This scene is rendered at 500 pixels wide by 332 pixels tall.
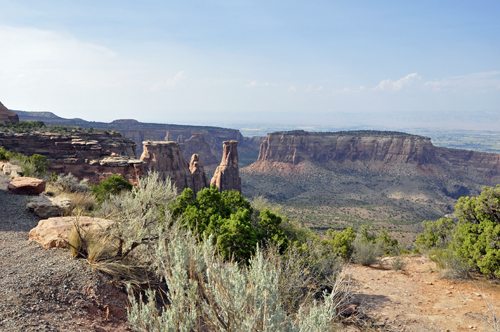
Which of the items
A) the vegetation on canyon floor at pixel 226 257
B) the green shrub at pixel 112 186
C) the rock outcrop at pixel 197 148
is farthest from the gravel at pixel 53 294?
the rock outcrop at pixel 197 148

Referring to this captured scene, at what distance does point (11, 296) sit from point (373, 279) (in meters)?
15.7

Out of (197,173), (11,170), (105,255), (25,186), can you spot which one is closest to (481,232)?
(105,255)

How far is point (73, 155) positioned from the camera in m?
36.8

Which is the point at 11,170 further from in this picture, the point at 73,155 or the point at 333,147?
the point at 333,147

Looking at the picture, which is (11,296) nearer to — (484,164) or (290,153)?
(290,153)

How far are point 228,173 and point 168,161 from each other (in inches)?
579

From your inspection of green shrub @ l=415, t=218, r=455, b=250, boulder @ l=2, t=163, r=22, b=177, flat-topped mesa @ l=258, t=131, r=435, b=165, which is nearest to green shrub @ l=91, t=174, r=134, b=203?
boulder @ l=2, t=163, r=22, b=177

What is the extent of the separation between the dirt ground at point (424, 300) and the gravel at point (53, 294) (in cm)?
722

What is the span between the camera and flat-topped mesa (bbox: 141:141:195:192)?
165 ft

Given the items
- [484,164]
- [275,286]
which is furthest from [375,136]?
[275,286]

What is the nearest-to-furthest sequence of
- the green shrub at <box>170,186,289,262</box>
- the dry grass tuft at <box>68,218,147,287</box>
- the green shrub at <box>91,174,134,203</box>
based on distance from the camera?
the dry grass tuft at <box>68,218,147,287</box>, the green shrub at <box>170,186,289,262</box>, the green shrub at <box>91,174,134,203</box>

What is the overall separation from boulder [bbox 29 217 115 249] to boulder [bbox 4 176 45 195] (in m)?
5.92

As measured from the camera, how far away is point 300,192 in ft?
291

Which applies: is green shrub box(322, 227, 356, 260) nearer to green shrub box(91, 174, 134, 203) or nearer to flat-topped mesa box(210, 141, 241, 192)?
green shrub box(91, 174, 134, 203)
